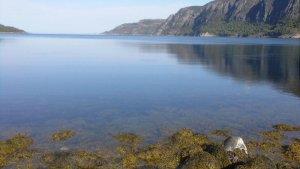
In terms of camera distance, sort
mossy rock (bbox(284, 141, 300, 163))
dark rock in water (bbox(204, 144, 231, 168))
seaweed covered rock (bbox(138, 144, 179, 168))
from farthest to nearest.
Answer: mossy rock (bbox(284, 141, 300, 163))
seaweed covered rock (bbox(138, 144, 179, 168))
dark rock in water (bbox(204, 144, 231, 168))

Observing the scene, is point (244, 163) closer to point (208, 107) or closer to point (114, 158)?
point (114, 158)

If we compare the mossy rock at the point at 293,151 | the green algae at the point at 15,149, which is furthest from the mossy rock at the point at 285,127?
the green algae at the point at 15,149

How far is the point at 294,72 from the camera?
294 feet

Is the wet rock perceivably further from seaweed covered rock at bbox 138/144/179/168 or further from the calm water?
seaweed covered rock at bbox 138/144/179/168

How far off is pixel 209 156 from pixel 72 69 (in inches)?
2817

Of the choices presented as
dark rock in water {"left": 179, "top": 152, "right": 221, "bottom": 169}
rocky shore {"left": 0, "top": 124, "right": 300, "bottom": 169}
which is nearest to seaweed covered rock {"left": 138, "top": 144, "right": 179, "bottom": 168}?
rocky shore {"left": 0, "top": 124, "right": 300, "bottom": 169}

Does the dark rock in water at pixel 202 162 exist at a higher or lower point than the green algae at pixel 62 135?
higher

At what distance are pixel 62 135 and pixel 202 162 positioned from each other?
16085 millimetres

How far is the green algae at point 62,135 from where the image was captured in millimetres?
36781

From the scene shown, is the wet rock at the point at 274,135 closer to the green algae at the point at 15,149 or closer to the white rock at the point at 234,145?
the white rock at the point at 234,145

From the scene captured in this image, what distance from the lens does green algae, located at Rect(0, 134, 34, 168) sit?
3121 centimetres

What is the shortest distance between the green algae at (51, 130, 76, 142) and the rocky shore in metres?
0.10

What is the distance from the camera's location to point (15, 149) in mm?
33500

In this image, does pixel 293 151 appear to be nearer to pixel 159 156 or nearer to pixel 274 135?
pixel 274 135
